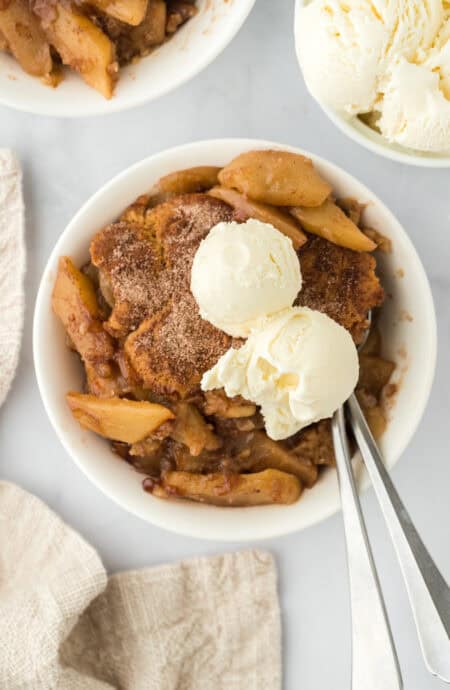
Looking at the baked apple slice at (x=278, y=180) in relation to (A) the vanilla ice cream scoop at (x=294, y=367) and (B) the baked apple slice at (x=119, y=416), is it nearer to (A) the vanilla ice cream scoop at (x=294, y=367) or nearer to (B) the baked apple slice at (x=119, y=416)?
(A) the vanilla ice cream scoop at (x=294, y=367)

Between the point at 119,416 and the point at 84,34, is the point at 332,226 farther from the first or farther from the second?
the point at 84,34

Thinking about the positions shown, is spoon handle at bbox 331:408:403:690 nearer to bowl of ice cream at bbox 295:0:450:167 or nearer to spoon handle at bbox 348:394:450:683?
spoon handle at bbox 348:394:450:683

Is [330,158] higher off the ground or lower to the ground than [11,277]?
higher

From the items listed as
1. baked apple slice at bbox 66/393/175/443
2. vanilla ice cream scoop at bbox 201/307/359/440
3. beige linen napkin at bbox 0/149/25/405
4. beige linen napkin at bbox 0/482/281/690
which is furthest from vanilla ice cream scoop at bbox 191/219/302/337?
beige linen napkin at bbox 0/482/281/690

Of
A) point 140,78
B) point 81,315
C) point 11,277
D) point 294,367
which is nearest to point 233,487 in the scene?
point 294,367

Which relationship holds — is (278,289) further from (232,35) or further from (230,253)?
(232,35)

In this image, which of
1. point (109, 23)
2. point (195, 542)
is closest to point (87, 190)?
point (109, 23)
